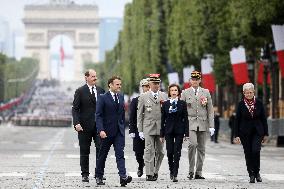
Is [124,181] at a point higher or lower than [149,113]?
lower

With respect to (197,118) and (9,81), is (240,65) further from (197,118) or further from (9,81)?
(9,81)

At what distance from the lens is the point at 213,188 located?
721 inches

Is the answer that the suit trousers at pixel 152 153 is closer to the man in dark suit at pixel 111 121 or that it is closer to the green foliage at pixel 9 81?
the man in dark suit at pixel 111 121

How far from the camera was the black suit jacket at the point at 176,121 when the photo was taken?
2030 cm

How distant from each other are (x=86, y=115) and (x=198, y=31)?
4233cm

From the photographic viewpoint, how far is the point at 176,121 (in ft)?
66.7

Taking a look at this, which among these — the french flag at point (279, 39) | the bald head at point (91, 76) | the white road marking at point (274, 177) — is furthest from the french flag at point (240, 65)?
the bald head at point (91, 76)

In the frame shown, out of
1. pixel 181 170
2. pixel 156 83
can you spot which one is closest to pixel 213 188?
pixel 156 83

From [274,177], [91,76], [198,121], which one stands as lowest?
[274,177]

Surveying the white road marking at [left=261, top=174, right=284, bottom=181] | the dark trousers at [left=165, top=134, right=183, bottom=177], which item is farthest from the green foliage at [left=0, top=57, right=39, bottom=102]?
the dark trousers at [left=165, top=134, right=183, bottom=177]

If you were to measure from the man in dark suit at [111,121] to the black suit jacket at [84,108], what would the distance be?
0.85m

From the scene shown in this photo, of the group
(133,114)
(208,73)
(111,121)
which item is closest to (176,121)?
(133,114)

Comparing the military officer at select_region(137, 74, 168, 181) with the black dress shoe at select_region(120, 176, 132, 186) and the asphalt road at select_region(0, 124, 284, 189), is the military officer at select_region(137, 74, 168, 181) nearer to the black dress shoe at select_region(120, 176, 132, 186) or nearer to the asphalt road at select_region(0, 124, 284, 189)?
the asphalt road at select_region(0, 124, 284, 189)

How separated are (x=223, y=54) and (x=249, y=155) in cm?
4003
